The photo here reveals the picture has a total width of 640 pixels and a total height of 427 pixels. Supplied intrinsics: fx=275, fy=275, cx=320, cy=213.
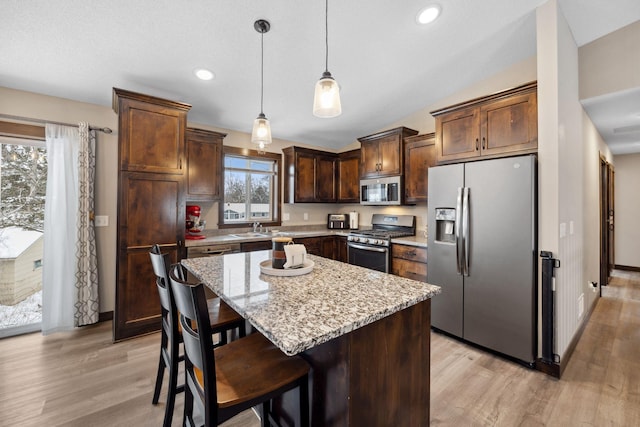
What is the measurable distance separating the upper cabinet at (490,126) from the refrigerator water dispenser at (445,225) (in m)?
0.63

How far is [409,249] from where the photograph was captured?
11.1 feet

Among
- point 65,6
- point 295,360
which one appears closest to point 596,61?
point 295,360

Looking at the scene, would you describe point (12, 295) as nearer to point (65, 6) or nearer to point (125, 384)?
point (125, 384)

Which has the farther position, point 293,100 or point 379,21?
point 293,100

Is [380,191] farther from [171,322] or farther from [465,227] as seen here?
[171,322]

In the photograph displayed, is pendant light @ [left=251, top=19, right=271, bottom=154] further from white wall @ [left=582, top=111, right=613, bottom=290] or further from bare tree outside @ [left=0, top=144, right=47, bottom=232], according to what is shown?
white wall @ [left=582, top=111, right=613, bottom=290]

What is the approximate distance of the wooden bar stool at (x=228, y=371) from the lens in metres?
0.94

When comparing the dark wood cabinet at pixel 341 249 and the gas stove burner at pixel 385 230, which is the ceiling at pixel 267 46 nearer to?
the gas stove burner at pixel 385 230

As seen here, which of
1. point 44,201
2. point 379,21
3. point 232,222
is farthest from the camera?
point 232,222

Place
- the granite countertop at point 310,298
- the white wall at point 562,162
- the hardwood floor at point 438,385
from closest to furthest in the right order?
the granite countertop at point 310,298, the hardwood floor at point 438,385, the white wall at point 562,162

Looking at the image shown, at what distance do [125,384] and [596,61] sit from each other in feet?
16.7

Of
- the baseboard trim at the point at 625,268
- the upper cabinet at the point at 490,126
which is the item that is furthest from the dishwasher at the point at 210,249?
the baseboard trim at the point at 625,268

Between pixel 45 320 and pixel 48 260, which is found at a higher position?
pixel 48 260

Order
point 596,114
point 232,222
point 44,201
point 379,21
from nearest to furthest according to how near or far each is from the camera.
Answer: point 379,21
point 44,201
point 596,114
point 232,222
